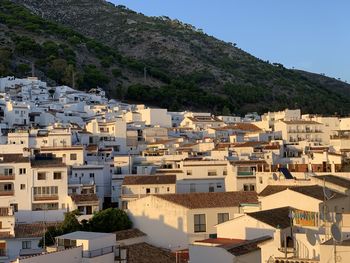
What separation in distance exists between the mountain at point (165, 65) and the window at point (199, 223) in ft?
173

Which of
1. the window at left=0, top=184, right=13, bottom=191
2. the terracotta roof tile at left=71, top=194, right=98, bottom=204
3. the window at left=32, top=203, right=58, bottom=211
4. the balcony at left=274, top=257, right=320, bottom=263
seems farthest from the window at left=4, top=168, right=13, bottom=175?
the balcony at left=274, top=257, right=320, bottom=263

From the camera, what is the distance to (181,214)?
84.8 feet

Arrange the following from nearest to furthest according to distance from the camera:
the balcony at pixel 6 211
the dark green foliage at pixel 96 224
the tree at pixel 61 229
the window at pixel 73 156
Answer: the tree at pixel 61 229 → the dark green foliage at pixel 96 224 → the balcony at pixel 6 211 → the window at pixel 73 156

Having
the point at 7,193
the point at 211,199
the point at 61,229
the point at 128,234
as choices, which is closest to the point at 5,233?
the point at 61,229

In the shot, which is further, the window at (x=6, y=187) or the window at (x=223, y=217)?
the window at (x=6, y=187)

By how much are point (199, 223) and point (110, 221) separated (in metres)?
4.08

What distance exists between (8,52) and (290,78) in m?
57.8

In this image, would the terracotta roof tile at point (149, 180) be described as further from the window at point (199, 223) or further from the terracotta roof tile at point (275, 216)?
the terracotta roof tile at point (275, 216)

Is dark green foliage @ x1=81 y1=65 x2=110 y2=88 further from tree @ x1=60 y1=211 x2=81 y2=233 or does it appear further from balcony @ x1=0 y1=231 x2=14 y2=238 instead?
tree @ x1=60 y1=211 x2=81 y2=233

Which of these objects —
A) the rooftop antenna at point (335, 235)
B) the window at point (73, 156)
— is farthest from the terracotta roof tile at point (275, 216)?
the window at point (73, 156)

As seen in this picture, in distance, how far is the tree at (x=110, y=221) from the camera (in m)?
27.3

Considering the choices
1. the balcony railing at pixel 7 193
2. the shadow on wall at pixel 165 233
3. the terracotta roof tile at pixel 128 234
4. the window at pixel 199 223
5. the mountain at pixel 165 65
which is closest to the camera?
the terracotta roof tile at pixel 128 234

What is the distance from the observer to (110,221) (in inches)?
1083

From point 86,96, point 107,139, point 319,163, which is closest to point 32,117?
point 107,139
